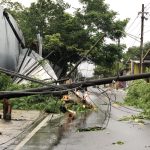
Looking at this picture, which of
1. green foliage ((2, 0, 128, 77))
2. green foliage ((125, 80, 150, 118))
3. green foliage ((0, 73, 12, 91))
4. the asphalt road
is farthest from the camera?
green foliage ((2, 0, 128, 77))

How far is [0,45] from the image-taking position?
26109mm

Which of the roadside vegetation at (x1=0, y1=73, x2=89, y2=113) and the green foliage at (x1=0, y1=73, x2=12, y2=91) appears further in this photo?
the green foliage at (x1=0, y1=73, x2=12, y2=91)

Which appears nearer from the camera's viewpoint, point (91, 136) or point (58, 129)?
point (91, 136)

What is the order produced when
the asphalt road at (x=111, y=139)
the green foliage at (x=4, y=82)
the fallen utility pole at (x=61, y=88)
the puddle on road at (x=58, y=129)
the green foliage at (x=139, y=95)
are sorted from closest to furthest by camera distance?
1. the fallen utility pole at (x=61, y=88)
2. the asphalt road at (x=111, y=139)
3. the puddle on road at (x=58, y=129)
4. the green foliage at (x=4, y=82)
5. the green foliage at (x=139, y=95)

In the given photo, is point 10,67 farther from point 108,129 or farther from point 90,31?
point 90,31

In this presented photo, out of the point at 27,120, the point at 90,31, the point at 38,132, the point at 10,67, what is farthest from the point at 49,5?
the point at 38,132

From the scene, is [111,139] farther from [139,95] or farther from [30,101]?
[139,95]

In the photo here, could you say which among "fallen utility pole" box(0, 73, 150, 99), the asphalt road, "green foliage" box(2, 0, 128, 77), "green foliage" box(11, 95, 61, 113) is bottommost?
the asphalt road

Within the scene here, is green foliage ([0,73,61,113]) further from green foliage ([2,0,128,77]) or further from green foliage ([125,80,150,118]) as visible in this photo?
green foliage ([2,0,128,77])

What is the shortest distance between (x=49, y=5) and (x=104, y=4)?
5853mm

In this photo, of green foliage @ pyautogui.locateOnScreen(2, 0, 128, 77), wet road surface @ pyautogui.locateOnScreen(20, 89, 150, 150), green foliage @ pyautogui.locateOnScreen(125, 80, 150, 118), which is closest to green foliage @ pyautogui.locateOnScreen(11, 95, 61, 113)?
wet road surface @ pyautogui.locateOnScreen(20, 89, 150, 150)

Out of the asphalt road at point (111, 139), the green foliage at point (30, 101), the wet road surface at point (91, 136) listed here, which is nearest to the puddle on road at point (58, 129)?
the wet road surface at point (91, 136)

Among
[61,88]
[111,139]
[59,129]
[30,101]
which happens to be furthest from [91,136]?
[30,101]

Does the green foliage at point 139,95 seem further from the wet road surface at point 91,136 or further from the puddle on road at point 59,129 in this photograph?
the wet road surface at point 91,136
